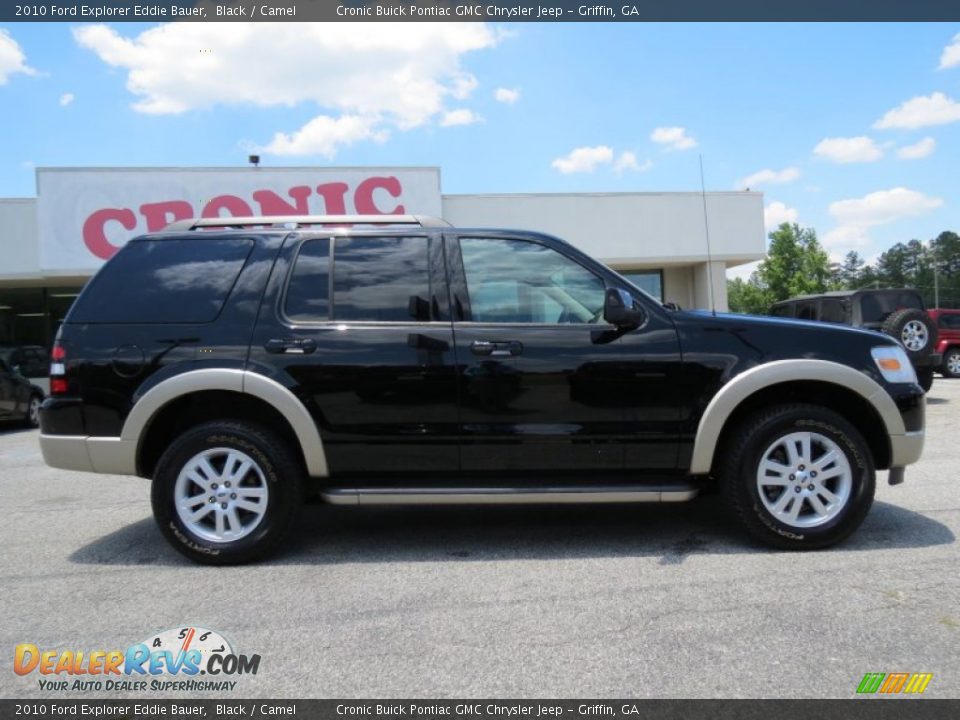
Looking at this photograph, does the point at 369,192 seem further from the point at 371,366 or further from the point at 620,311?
the point at 620,311

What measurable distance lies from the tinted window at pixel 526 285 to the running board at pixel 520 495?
3.24 ft

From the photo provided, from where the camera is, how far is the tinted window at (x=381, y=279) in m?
4.20

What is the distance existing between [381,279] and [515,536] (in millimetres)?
1829

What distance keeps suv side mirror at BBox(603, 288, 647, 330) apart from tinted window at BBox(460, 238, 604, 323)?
0.18 metres

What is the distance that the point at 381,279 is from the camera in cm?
425

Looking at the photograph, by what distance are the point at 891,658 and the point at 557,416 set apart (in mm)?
1922

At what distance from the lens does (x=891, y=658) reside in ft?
9.21

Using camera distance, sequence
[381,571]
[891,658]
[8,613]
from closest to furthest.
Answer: [891,658]
[8,613]
[381,571]

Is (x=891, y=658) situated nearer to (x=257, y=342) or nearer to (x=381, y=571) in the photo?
(x=381, y=571)

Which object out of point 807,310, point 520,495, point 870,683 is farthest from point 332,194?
point 870,683

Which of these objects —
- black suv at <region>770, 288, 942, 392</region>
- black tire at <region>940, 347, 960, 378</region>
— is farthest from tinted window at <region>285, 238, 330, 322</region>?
black tire at <region>940, 347, 960, 378</region>

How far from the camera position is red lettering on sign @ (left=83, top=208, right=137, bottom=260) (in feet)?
55.1

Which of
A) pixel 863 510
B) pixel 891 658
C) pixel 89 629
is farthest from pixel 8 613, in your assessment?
pixel 863 510

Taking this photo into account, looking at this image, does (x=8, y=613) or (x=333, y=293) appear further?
(x=333, y=293)
